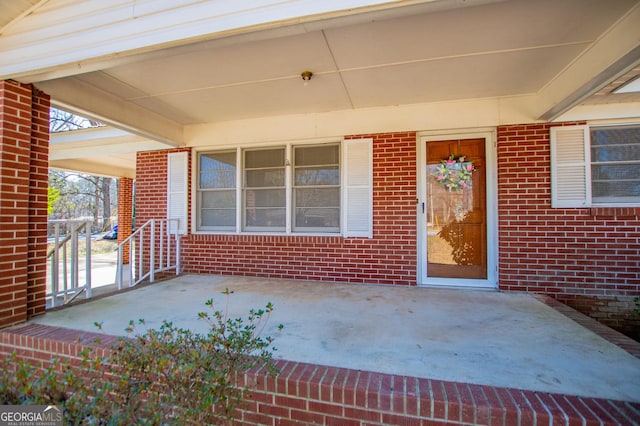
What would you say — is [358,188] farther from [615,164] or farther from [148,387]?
[148,387]

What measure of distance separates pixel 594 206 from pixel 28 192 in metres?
6.34

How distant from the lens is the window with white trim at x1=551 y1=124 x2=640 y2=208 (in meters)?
3.70

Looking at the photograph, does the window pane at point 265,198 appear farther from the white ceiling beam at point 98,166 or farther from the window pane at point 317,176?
the white ceiling beam at point 98,166

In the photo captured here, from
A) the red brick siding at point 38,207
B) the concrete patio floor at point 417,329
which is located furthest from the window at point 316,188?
the red brick siding at point 38,207

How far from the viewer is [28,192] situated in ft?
9.45

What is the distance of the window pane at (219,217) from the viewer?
16.8 feet

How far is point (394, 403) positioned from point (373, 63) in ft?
9.84

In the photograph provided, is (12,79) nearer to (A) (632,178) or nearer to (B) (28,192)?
(B) (28,192)

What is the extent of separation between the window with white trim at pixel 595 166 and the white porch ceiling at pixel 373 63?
17.3 inches

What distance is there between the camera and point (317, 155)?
473 cm

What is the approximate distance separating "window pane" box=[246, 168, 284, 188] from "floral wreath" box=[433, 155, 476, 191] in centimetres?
244

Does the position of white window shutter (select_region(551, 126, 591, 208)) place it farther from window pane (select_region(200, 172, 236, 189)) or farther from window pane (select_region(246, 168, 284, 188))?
window pane (select_region(200, 172, 236, 189))

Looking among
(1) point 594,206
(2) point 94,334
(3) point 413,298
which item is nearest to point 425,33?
(3) point 413,298

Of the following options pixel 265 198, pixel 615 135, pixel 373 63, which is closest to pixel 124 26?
pixel 373 63
